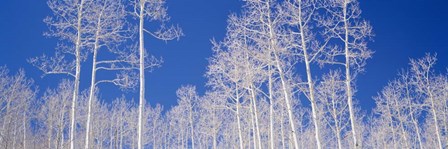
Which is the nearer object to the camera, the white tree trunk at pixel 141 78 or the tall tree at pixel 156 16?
the white tree trunk at pixel 141 78

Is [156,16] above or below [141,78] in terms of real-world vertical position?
above

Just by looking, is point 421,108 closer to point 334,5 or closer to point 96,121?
point 334,5

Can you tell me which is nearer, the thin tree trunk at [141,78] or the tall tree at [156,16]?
the thin tree trunk at [141,78]

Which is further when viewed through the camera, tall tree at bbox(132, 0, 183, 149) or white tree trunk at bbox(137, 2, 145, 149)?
tall tree at bbox(132, 0, 183, 149)

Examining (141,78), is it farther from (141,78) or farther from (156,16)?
(156,16)

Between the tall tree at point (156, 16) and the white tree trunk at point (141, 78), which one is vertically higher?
the tall tree at point (156, 16)

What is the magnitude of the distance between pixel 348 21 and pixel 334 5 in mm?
796

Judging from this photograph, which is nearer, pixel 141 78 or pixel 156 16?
pixel 141 78

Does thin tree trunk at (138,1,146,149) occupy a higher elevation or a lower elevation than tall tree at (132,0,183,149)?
lower

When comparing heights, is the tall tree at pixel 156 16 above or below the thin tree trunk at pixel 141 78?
above

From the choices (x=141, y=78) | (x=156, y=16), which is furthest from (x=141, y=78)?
(x=156, y=16)

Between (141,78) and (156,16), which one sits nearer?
(141,78)

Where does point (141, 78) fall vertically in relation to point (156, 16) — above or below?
below

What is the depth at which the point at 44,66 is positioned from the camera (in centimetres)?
1552
